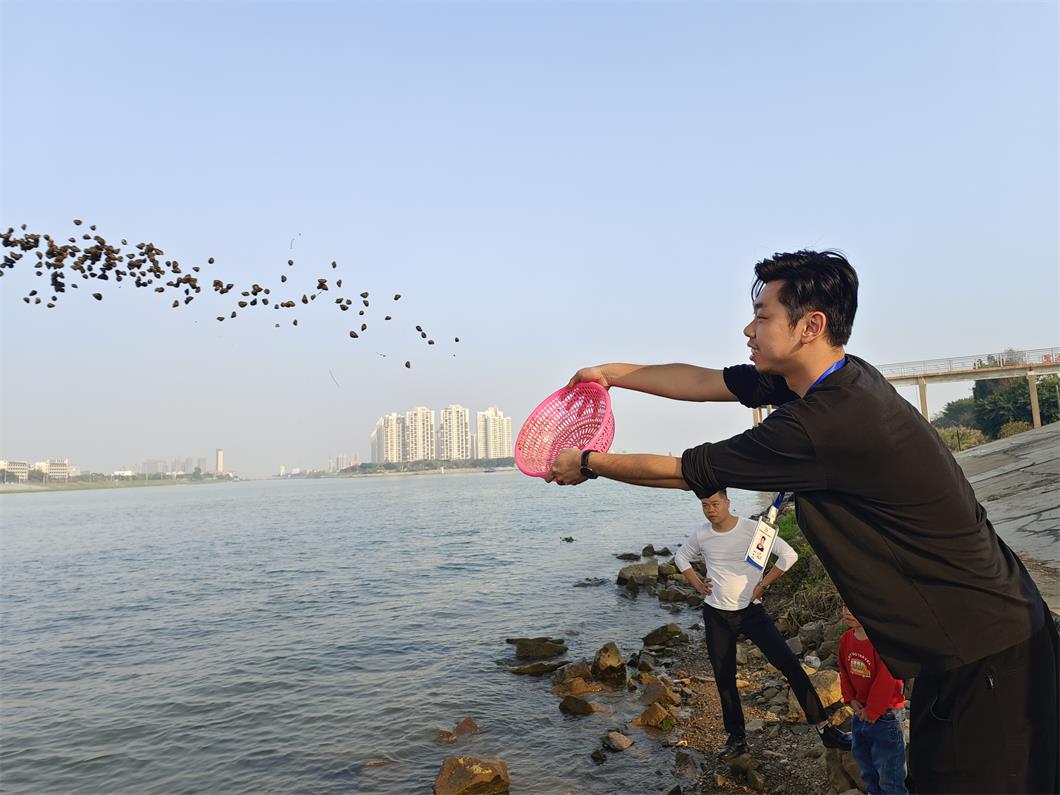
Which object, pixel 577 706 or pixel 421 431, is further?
pixel 421 431

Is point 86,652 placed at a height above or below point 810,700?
below

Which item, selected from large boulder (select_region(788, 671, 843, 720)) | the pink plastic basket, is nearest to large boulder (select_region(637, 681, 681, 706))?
large boulder (select_region(788, 671, 843, 720))

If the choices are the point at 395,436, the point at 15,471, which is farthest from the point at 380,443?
the point at 15,471

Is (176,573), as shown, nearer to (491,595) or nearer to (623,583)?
(491,595)

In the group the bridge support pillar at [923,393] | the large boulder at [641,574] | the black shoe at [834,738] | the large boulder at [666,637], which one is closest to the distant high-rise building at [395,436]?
the bridge support pillar at [923,393]

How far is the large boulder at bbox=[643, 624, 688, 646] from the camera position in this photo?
12961 mm

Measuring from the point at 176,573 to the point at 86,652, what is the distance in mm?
13317

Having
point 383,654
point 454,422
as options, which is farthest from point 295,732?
point 454,422

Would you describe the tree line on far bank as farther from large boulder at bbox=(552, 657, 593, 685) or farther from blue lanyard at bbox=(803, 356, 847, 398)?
blue lanyard at bbox=(803, 356, 847, 398)

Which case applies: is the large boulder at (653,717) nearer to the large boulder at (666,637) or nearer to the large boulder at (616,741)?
the large boulder at (616,741)

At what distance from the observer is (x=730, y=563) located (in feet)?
23.1

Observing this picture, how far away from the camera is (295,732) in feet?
32.6

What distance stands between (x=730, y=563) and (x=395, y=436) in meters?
148

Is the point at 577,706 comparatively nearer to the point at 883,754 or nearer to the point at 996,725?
the point at 883,754
